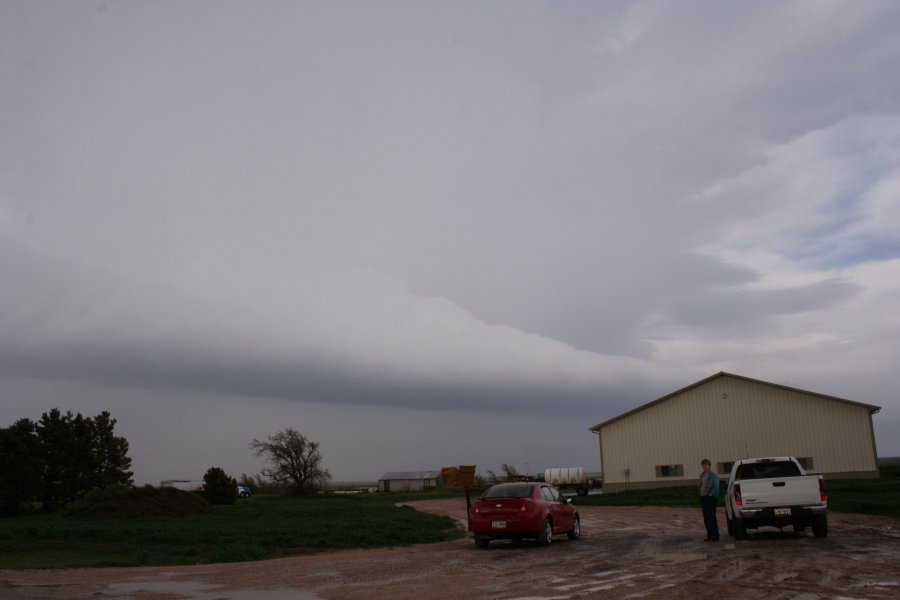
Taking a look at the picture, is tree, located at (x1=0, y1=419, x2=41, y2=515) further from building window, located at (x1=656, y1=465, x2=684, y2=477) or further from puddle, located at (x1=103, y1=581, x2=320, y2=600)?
puddle, located at (x1=103, y1=581, x2=320, y2=600)

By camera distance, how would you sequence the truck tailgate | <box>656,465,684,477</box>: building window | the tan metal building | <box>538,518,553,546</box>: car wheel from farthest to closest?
<box>656,465,684,477</box>: building window < the tan metal building < <box>538,518,553,546</box>: car wheel < the truck tailgate

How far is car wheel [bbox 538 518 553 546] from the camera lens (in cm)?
1911

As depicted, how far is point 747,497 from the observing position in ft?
59.1

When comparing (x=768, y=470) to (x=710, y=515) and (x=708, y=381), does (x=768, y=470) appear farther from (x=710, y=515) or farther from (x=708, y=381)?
(x=708, y=381)

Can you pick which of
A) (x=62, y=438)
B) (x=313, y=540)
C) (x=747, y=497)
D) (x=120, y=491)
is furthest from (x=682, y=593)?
(x=62, y=438)

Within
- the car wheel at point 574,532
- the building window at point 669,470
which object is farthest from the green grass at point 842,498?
the car wheel at point 574,532

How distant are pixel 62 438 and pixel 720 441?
46.6m

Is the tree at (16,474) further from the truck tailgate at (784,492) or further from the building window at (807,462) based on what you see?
the building window at (807,462)

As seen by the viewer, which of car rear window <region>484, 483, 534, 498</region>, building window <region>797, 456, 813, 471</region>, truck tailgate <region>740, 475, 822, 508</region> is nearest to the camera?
truck tailgate <region>740, 475, 822, 508</region>

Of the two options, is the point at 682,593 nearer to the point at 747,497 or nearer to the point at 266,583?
the point at 266,583

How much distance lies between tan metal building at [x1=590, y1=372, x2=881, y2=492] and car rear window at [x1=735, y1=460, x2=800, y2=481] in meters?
30.7

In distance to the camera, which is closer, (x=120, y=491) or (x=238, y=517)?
(x=238, y=517)

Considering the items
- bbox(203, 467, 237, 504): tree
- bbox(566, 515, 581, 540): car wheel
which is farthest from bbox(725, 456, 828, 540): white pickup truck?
bbox(203, 467, 237, 504): tree

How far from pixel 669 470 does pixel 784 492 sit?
34.2 metres
